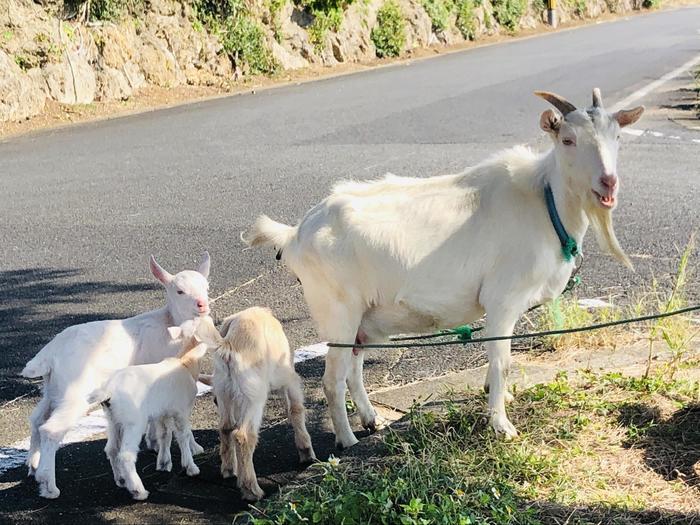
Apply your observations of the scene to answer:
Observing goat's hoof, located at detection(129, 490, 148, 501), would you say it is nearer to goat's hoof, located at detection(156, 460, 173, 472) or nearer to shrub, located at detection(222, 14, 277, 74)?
goat's hoof, located at detection(156, 460, 173, 472)

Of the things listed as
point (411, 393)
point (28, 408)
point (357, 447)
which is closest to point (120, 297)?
point (28, 408)

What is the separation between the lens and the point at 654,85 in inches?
781

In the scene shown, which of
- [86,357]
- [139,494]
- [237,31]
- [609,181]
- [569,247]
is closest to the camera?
[139,494]

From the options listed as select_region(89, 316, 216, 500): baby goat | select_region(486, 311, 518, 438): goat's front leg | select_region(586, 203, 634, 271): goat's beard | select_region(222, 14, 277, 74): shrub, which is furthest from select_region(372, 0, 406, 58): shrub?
select_region(89, 316, 216, 500): baby goat

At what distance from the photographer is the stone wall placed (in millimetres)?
16594

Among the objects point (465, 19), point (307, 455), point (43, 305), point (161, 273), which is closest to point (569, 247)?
point (307, 455)

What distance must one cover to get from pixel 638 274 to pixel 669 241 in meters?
1.06

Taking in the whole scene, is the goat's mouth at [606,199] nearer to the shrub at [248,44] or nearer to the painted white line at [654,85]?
the painted white line at [654,85]

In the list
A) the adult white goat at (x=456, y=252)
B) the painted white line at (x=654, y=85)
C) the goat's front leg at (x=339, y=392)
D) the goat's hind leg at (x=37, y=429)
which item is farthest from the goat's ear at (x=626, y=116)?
the painted white line at (x=654, y=85)

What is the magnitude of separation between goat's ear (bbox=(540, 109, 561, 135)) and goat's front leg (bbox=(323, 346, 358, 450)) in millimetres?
1440

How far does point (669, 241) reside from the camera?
29.2 ft

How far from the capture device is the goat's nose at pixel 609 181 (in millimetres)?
4840

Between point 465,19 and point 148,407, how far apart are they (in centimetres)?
2744

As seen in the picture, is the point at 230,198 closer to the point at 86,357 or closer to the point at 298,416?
the point at 86,357
